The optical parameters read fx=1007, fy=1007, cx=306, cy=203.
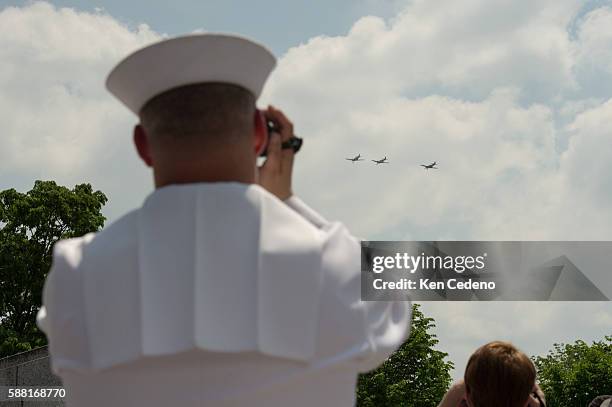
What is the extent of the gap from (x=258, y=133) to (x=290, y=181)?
1.15ft

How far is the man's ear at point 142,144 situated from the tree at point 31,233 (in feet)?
134

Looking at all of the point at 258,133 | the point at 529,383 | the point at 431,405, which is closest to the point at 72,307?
the point at 258,133

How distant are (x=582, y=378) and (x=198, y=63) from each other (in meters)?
58.7

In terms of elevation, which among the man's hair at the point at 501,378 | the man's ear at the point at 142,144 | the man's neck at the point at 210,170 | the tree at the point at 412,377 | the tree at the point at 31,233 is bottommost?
the man's hair at the point at 501,378

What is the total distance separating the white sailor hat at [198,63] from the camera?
3.15 meters

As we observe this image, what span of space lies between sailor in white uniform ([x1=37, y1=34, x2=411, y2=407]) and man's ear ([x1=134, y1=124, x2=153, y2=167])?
19 mm

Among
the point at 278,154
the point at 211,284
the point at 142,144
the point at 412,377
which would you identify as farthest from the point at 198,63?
the point at 412,377

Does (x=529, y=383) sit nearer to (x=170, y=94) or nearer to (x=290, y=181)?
(x=290, y=181)

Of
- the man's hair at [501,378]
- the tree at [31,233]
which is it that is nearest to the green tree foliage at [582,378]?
the tree at [31,233]

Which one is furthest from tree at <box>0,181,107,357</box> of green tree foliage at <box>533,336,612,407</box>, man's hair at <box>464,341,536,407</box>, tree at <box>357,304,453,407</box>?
man's hair at <box>464,341,536,407</box>

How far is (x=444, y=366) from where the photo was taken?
53312 mm

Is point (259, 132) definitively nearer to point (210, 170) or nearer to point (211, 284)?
point (210, 170)

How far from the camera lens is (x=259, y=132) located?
3.16 metres

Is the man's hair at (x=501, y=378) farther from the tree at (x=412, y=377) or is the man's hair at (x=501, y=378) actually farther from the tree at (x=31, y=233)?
the tree at (x=412, y=377)
